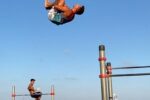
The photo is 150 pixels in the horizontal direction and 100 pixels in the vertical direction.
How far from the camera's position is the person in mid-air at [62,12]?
11.1 metres

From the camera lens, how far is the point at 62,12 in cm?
1123

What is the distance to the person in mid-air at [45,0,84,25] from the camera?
435 inches

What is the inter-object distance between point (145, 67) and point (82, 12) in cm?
288

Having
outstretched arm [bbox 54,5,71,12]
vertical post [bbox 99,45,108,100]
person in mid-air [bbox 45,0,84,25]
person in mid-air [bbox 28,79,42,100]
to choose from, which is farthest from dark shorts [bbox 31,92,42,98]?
outstretched arm [bbox 54,5,71,12]

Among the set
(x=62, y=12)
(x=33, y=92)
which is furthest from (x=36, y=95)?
(x=62, y=12)

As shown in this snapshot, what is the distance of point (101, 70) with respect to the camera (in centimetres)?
1150

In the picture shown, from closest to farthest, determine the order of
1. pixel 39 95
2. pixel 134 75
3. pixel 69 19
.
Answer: pixel 69 19
pixel 134 75
pixel 39 95

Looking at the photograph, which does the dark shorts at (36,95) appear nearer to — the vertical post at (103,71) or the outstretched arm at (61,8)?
the vertical post at (103,71)

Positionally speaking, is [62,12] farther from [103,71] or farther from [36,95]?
[36,95]

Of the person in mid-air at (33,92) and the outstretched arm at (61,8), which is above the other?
the outstretched arm at (61,8)

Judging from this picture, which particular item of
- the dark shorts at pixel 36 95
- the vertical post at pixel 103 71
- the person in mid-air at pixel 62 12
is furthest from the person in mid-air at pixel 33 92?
the person in mid-air at pixel 62 12

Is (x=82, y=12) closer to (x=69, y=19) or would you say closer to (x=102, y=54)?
(x=69, y=19)

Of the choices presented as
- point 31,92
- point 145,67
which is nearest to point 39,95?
point 31,92

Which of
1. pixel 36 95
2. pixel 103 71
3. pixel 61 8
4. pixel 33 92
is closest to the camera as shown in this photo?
pixel 61 8
